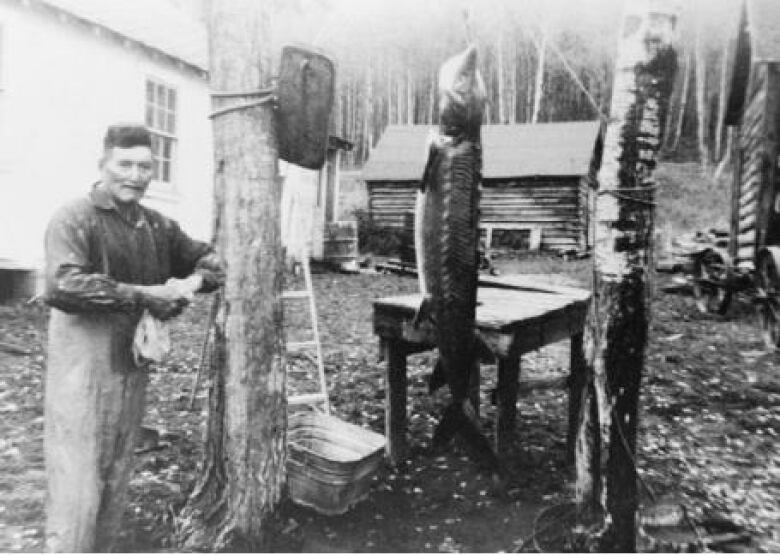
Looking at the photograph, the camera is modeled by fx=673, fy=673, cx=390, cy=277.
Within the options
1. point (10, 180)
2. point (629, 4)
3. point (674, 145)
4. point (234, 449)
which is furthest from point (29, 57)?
point (674, 145)

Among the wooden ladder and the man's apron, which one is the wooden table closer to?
the wooden ladder

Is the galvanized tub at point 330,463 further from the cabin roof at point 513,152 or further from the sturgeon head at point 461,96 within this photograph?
the cabin roof at point 513,152

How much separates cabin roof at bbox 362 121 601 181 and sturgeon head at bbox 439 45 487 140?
20.8m

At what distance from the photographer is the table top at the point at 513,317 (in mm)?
4066

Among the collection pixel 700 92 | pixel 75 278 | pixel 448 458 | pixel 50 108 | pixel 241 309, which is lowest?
pixel 448 458

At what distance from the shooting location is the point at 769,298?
28.3 feet

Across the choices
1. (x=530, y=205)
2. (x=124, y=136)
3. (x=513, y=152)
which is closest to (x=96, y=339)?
(x=124, y=136)

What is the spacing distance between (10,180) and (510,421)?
25.6 ft

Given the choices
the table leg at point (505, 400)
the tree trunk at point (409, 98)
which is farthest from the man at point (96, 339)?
the tree trunk at point (409, 98)

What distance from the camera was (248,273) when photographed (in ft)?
11.1

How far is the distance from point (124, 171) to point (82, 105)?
8020 mm

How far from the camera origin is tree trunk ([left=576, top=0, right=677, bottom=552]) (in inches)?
124

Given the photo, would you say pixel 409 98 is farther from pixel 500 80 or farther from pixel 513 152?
pixel 513 152

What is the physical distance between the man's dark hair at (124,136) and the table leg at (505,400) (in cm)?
255
